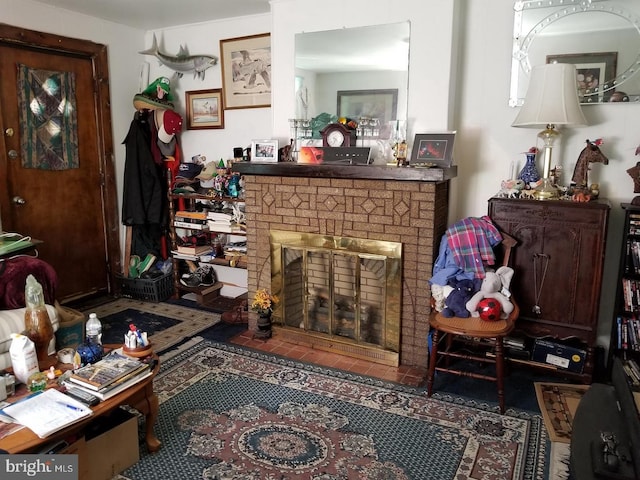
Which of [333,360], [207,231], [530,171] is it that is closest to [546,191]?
[530,171]

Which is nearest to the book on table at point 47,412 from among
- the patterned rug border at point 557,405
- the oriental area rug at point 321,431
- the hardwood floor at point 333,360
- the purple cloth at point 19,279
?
the oriental area rug at point 321,431

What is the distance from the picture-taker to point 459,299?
2633mm

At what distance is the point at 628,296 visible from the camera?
261 centimetres

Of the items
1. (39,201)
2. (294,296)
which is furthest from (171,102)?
(294,296)

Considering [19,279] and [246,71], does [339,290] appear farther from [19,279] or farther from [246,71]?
[246,71]

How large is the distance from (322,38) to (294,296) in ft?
5.53

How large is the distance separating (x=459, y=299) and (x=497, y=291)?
0.22m

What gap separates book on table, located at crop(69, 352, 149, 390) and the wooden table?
6 cm

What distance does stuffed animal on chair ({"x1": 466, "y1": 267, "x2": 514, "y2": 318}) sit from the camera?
2588 mm

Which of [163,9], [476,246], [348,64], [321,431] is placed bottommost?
[321,431]

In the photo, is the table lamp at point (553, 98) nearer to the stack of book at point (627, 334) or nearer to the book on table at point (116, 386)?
the stack of book at point (627, 334)

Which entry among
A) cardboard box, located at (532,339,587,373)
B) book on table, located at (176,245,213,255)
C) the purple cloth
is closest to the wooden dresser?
cardboard box, located at (532,339,587,373)

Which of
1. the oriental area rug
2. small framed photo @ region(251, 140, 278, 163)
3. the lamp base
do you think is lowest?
the oriental area rug

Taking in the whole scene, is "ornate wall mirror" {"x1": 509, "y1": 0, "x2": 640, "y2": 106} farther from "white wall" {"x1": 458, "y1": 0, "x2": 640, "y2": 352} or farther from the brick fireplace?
the brick fireplace
